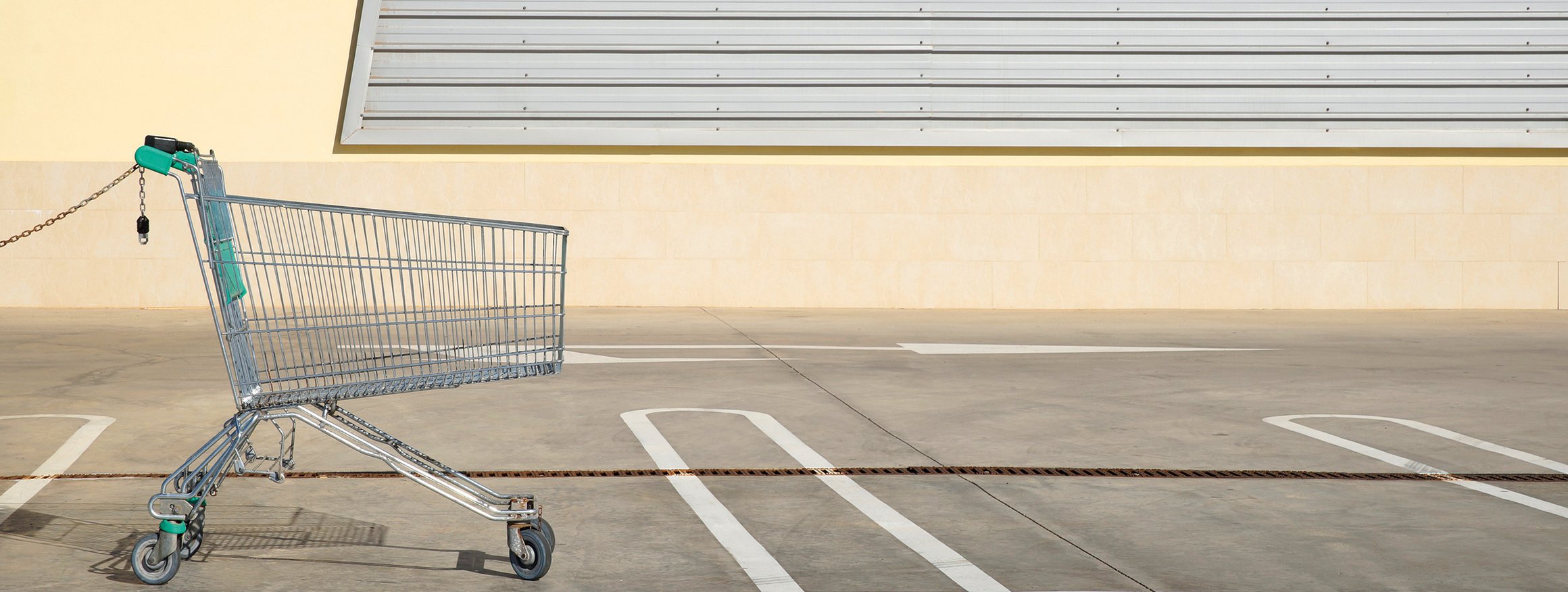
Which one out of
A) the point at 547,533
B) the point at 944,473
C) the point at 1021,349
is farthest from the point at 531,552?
the point at 1021,349

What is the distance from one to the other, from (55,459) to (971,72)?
11.0 metres

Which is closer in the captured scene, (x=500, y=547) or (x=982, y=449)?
(x=500, y=547)

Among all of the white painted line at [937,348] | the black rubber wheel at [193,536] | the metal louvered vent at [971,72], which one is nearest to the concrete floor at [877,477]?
the black rubber wheel at [193,536]

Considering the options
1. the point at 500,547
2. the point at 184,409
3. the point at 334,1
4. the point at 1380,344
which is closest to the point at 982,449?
the point at 500,547

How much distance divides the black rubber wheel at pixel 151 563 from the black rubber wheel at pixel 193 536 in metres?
0.13

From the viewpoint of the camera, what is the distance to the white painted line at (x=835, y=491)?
11.1ft

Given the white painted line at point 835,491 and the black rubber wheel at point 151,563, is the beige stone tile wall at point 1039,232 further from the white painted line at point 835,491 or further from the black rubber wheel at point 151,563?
the black rubber wheel at point 151,563

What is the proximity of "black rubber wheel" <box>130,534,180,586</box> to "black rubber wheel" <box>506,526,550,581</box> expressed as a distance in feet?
2.87

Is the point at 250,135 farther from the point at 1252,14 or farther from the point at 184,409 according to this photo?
the point at 1252,14

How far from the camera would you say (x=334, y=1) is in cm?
1431

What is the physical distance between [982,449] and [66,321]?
9705 millimetres

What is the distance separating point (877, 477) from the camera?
15.3 feet

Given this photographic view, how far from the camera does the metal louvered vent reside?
45.8 ft

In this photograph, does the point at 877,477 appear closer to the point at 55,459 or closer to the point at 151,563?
the point at 151,563
